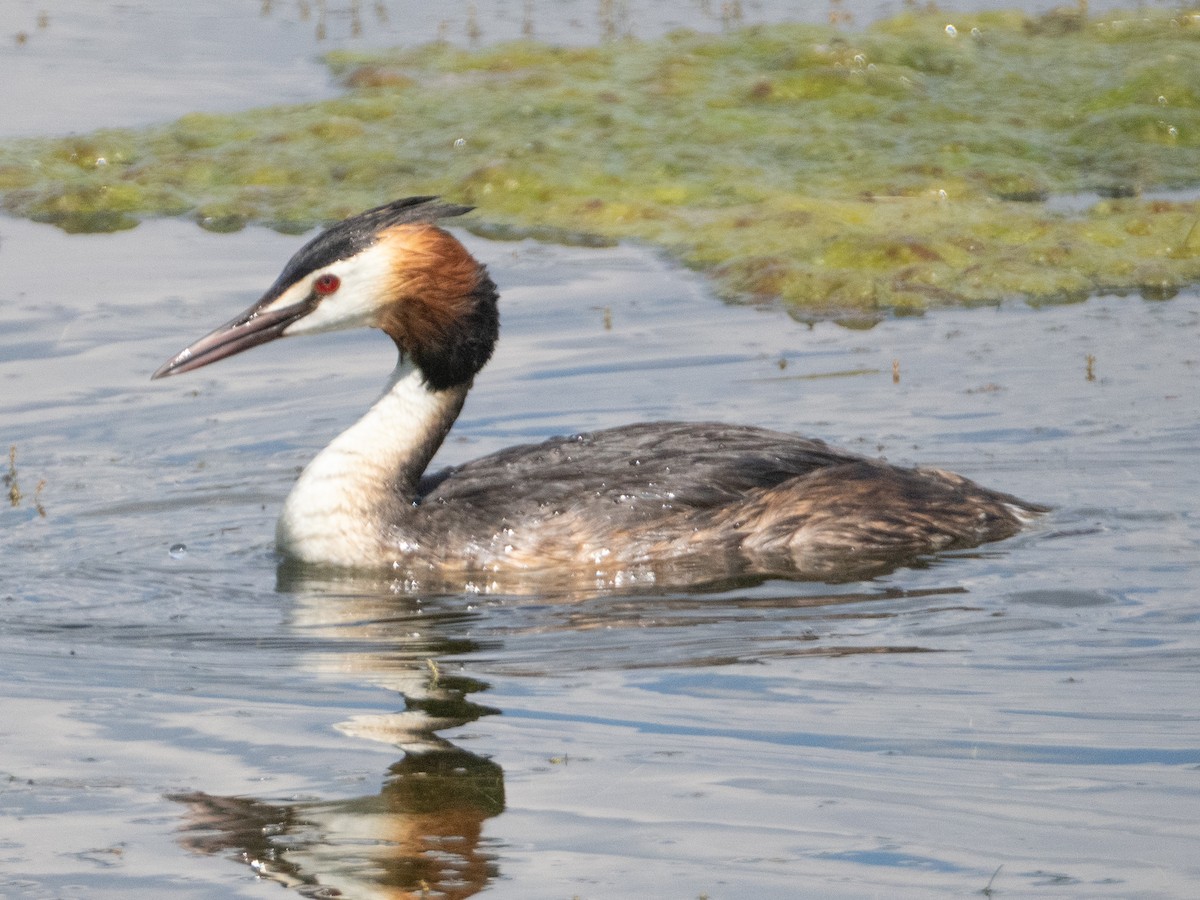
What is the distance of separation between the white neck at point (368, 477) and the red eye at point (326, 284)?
1.39 ft

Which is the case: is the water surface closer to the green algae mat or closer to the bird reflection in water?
the bird reflection in water

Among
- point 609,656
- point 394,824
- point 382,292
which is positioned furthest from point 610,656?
point 382,292

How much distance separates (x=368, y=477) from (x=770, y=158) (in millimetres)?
6502

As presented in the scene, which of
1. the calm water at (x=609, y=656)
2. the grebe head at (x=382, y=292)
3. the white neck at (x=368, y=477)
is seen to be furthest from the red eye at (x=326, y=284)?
the calm water at (x=609, y=656)

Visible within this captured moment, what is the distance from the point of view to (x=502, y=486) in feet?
23.1

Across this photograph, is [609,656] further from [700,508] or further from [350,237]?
[350,237]

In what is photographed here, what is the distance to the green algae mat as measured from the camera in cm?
1088

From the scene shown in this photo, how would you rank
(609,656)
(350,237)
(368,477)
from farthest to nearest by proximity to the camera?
(368,477)
(350,237)
(609,656)

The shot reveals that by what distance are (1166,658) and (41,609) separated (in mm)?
3576

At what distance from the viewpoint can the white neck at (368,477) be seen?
23.0 feet

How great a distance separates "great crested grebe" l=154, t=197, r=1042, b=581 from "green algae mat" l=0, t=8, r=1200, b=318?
127 inches

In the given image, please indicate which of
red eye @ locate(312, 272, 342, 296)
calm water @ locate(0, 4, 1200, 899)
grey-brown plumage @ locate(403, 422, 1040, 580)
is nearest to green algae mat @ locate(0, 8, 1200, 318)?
calm water @ locate(0, 4, 1200, 899)

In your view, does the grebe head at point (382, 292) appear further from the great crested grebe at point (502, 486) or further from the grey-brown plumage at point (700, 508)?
the grey-brown plumage at point (700, 508)

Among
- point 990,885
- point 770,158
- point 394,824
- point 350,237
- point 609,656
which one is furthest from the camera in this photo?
point 770,158
